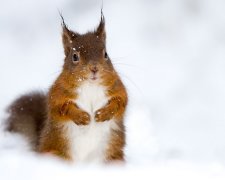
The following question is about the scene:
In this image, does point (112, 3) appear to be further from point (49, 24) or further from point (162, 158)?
point (162, 158)

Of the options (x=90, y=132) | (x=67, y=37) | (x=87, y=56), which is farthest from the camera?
(x=67, y=37)

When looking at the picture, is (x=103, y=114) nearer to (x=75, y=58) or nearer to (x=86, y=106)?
(x=86, y=106)

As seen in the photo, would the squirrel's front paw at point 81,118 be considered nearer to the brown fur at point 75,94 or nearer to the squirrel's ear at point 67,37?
the brown fur at point 75,94

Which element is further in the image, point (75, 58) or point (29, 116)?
point (29, 116)

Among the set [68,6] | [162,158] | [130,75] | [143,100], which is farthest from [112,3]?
[162,158]

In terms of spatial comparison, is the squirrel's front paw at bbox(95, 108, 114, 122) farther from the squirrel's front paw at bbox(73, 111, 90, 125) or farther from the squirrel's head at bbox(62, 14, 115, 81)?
the squirrel's head at bbox(62, 14, 115, 81)

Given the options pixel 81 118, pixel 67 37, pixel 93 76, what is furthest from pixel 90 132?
pixel 67 37
